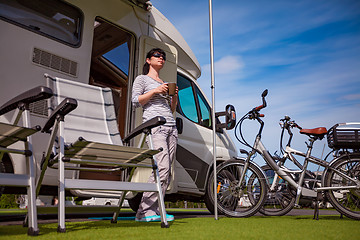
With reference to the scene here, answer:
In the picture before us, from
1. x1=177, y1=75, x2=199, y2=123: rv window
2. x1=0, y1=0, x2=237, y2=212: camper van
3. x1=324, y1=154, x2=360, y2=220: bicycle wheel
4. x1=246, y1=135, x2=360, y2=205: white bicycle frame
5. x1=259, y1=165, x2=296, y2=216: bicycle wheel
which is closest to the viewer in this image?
x1=0, y1=0, x2=237, y2=212: camper van

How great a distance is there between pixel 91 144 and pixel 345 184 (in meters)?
2.71

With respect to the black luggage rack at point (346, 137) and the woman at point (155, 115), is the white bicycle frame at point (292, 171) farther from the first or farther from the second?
the woman at point (155, 115)

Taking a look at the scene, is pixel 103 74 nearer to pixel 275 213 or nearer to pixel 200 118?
pixel 200 118

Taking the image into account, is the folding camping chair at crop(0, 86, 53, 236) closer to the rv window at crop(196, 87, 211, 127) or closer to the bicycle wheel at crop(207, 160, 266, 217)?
the bicycle wheel at crop(207, 160, 266, 217)

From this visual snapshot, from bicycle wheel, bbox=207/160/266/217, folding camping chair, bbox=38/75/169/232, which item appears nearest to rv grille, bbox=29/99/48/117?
folding camping chair, bbox=38/75/169/232

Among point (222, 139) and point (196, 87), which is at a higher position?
point (196, 87)

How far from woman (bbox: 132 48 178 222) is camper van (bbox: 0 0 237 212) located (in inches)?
14.7

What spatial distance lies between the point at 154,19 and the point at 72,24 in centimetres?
112

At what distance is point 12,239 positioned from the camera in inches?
66.5

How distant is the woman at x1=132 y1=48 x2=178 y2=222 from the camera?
9.34 ft

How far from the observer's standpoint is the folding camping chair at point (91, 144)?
2031 millimetres

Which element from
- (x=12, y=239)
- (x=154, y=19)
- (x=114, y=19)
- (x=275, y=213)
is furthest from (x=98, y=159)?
(x=275, y=213)

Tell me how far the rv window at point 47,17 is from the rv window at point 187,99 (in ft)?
5.18

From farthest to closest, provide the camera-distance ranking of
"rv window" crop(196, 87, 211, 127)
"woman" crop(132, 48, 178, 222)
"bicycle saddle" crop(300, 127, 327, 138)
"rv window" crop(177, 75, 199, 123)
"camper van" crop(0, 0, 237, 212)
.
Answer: "rv window" crop(196, 87, 211, 127)
"rv window" crop(177, 75, 199, 123)
"bicycle saddle" crop(300, 127, 327, 138)
"woman" crop(132, 48, 178, 222)
"camper van" crop(0, 0, 237, 212)
